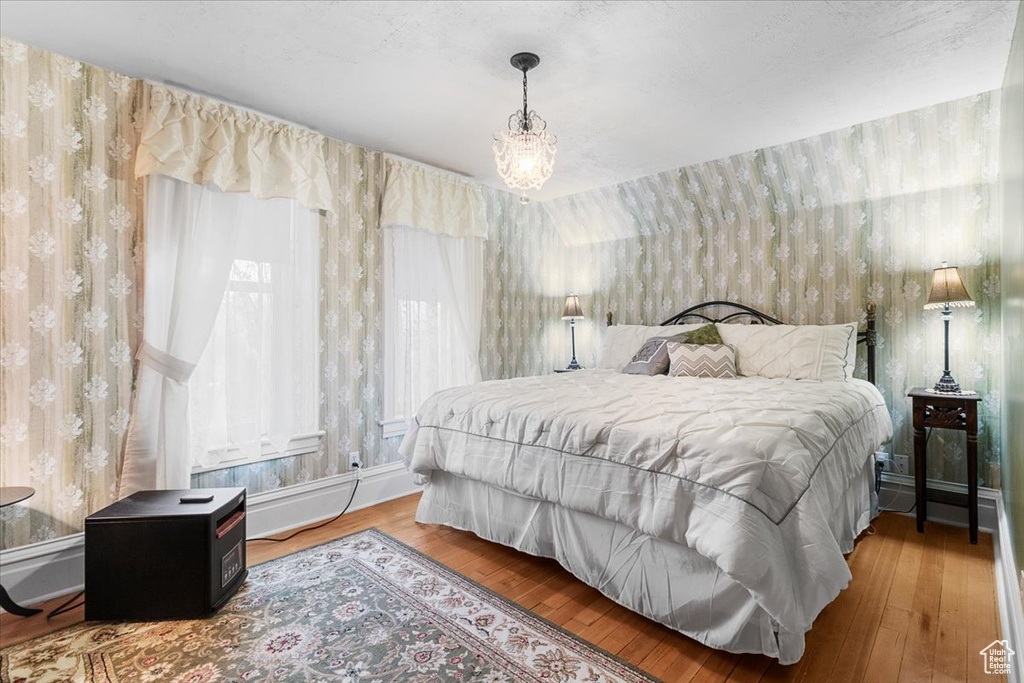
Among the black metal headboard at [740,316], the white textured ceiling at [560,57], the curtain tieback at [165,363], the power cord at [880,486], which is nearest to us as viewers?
the white textured ceiling at [560,57]

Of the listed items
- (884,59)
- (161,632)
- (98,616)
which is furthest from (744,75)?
(98,616)

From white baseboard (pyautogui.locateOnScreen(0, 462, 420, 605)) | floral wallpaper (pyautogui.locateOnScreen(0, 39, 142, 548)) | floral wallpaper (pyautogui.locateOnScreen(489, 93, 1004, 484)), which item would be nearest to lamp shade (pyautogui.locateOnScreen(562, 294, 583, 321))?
floral wallpaper (pyautogui.locateOnScreen(489, 93, 1004, 484))

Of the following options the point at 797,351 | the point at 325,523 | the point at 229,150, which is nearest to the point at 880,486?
the point at 797,351

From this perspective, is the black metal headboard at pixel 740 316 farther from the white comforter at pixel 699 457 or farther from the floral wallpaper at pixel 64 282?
the floral wallpaper at pixel 64 282

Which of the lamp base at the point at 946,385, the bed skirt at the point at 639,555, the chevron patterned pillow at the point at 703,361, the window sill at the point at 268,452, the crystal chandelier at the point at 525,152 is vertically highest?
the crystal chandelier at the point at 525,152

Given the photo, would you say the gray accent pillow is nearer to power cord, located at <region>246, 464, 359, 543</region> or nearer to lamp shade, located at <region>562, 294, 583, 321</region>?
lamp shade, located at <region>562, 294, 583, 321</region>

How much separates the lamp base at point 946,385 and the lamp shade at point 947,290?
41 cm

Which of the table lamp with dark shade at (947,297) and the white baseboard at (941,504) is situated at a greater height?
the table lamp with dark shade at (947,297)

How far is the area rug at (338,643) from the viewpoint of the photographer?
1648 mm

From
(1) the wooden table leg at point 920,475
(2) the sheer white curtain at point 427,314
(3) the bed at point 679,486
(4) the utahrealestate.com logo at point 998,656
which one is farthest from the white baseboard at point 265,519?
(1) the wooden table leg at point 920,475

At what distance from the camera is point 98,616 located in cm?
197

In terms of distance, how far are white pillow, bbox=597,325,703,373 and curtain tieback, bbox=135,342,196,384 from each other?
295 cm

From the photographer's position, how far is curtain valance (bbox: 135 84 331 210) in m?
2.46

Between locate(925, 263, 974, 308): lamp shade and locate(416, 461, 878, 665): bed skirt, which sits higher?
locate(925, 263, 974, 308): lamp shade
